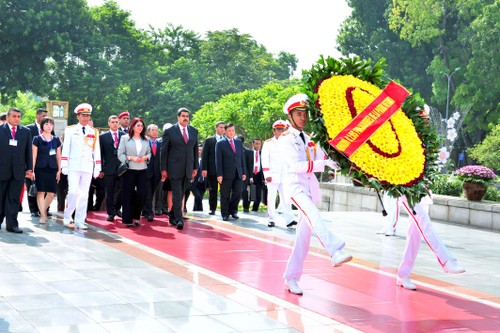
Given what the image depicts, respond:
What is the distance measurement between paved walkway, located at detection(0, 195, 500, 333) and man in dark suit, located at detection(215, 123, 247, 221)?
6.95 feet

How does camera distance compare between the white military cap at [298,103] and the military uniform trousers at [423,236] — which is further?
the military uniform trousers at [423,236]

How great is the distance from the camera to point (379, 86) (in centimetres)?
723

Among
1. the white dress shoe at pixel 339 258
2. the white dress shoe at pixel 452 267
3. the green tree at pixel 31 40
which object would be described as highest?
the green tree at pixel 31 40

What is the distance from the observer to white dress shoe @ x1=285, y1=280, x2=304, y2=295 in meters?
7.25

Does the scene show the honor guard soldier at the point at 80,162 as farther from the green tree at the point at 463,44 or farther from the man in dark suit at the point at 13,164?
the green tree at the point at 463,44

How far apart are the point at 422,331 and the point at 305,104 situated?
238 cm

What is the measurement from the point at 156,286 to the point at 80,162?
16.7ft

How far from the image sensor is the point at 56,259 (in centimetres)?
868

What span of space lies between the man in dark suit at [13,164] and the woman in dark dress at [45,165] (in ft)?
3.60

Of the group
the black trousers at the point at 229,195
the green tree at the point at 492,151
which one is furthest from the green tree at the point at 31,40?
the black trousers at the point at 229,195

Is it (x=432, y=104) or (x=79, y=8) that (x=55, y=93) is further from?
(x=432, y=104)

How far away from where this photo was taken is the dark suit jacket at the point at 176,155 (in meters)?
12.3

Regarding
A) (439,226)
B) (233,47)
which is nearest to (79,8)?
(233,47)

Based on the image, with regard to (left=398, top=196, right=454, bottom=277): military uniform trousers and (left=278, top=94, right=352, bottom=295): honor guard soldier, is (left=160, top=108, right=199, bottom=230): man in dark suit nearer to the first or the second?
(left=278, top=94, right=352, bottom=295): honor guard soldier
